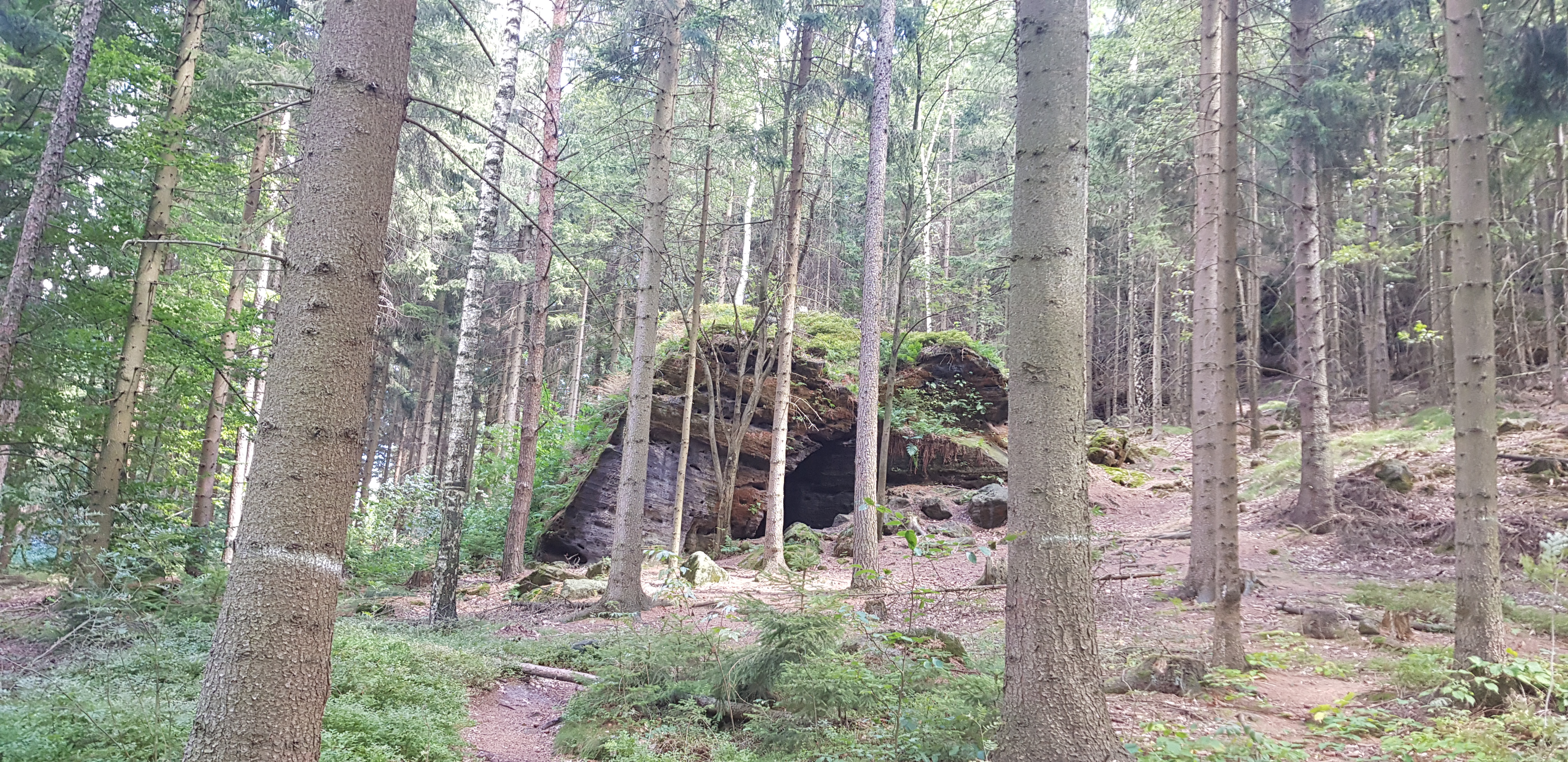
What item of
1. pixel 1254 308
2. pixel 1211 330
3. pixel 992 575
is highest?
pixel 1254 308

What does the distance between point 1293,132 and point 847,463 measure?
10.5 metres

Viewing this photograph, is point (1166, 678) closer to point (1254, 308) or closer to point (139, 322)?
point (139, 322)

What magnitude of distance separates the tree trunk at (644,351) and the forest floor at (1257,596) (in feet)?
1.98

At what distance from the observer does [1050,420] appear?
133 inches

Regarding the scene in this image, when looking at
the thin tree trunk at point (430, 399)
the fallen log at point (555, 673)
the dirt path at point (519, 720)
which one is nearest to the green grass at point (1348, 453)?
the fallen log at point (555, 673)

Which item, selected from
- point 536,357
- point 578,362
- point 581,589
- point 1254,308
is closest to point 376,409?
point 578,362

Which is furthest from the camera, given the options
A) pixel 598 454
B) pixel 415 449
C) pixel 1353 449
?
pixel 415 449

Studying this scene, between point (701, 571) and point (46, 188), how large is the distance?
912 centimetres

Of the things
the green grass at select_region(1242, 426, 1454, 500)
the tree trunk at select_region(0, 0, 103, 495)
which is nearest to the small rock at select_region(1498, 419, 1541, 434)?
the green grass at select_region(1242, 426, 1454, 500)

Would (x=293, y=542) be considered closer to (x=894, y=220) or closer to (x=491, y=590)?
(x=491, y=590)

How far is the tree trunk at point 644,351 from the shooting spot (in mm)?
8922

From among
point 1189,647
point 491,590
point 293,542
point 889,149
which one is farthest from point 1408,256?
point 293,542

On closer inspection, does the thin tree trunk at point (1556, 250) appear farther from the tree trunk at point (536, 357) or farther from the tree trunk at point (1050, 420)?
the tree trunk at point (1050, 420)

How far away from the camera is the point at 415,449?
3388 centimetres
